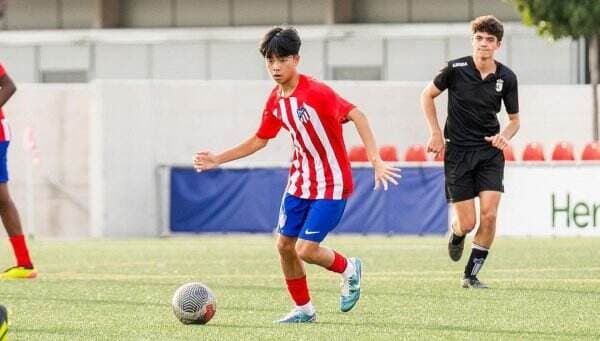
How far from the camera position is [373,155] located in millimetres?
10477

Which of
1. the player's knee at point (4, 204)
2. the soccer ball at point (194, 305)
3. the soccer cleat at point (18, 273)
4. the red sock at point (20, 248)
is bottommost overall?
the soccer cleat at point (18, 273)

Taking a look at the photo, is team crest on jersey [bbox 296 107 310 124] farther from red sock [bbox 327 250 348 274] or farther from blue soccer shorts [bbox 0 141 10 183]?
blue soccer shorts [bbox 0 141 10 183]

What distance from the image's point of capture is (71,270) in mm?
17047

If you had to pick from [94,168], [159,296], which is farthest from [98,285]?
[94,168]

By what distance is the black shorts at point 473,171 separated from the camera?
1362 centimetres

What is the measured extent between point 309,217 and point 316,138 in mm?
502

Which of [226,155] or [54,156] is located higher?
[226,155]

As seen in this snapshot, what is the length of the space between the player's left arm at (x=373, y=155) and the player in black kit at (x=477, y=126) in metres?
2.90

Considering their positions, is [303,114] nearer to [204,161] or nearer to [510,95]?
[204,161]

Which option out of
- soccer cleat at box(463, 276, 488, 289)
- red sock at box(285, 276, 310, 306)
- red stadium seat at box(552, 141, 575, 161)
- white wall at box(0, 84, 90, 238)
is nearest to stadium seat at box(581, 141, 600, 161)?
red stadium seat at box(552, 141, 575, 161)

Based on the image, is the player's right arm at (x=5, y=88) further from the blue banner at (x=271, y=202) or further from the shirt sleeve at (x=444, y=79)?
the blue banner at (x=271, y=202)

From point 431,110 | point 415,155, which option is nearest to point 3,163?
point 431,110

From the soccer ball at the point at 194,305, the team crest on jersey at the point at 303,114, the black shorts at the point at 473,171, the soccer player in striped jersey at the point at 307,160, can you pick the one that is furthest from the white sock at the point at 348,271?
the black shorts at the point at 473,171

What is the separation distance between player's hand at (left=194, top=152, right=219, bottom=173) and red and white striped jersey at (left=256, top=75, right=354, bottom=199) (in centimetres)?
49
